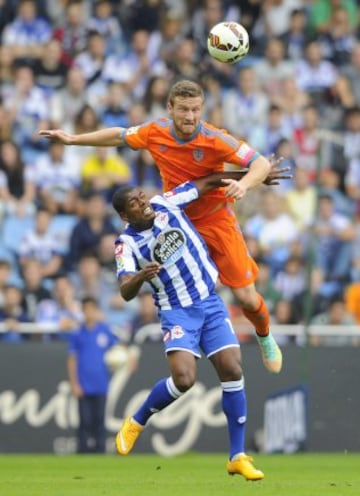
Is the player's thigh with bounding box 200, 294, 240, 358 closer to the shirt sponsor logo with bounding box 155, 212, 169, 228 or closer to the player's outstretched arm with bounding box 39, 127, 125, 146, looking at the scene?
the shirt sponsor logo with bounding box 155, 212, 169, 228

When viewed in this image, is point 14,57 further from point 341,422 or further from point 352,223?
point 341,422

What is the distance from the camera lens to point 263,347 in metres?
13.4

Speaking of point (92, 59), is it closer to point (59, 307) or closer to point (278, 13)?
point (278, 13)

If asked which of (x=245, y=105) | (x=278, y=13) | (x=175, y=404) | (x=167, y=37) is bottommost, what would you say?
(x=175, y=404)

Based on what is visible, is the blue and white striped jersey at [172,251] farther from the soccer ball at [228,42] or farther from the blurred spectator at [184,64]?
the blurred spectator at [184,64]

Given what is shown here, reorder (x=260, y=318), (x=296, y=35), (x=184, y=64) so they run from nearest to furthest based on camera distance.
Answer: (x=260, y=318) → (x=184, y=64) → (x=296, y=35)

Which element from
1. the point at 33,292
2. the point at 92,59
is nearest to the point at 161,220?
the point at 33,292

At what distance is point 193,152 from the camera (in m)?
12.2

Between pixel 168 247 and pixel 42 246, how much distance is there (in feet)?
26.7

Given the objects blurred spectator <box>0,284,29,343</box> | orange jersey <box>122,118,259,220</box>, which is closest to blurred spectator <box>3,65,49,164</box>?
blurred spectator <box>0,284,29,343</box>

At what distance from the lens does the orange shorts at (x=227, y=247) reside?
12.6 m

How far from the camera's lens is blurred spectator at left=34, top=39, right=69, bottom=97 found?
22.3 m

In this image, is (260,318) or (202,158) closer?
(202,158)

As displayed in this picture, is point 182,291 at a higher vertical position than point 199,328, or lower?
higher
